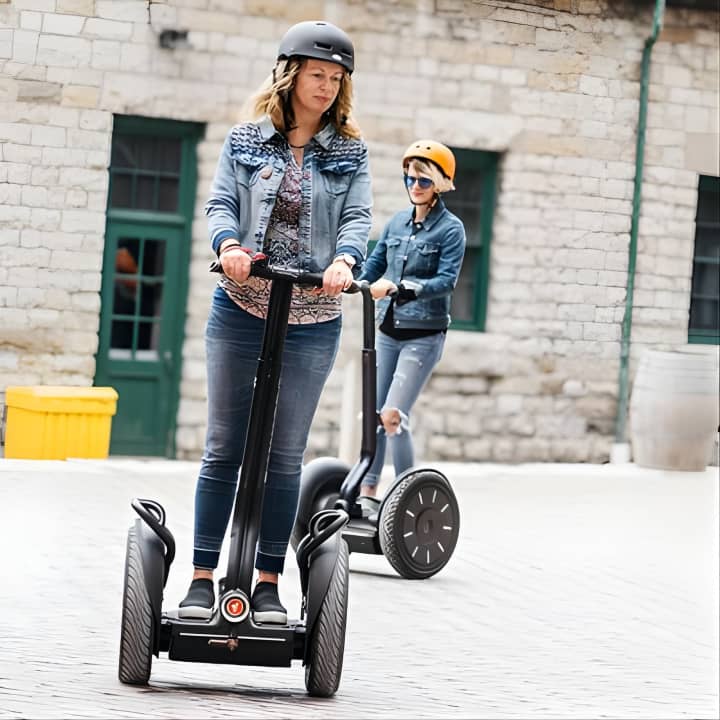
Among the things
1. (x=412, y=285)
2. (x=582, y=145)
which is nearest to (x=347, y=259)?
(x=582, y=145)

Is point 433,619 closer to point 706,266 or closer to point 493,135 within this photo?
point 706,266

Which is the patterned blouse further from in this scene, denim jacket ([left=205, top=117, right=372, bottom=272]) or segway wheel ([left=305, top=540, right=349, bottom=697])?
segway wheel ([left=305, top=540, right=349, bottom=697])

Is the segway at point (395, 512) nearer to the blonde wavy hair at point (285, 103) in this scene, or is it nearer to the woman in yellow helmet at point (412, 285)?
the woman in yellow helmet at point (412, 285)

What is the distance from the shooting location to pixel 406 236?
7309 millimetres

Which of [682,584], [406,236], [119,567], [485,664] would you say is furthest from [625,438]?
[485,664]

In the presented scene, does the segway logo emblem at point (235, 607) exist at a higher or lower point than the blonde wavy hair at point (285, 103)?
lower

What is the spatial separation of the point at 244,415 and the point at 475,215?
10.8ft

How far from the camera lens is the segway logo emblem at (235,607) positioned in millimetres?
4645

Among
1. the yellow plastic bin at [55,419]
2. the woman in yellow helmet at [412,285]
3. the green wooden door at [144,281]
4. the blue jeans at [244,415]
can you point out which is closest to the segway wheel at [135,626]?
the blue jeans at [244,415]

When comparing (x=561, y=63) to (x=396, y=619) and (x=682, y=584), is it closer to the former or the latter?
(x=396, y=619)

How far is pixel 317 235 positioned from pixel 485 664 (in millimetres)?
1342

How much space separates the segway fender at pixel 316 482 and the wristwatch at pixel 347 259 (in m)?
2.43

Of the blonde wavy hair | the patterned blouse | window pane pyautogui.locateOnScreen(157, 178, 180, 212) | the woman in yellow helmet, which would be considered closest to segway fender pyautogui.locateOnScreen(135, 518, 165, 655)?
the patterned blouse

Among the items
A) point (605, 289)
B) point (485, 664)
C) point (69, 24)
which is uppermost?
point (69, 24)
